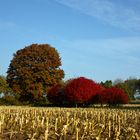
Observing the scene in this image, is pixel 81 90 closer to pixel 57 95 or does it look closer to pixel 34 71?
pixel 57 95

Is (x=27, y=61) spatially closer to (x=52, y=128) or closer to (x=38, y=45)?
(x=38, y=45)

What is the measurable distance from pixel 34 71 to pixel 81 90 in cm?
1907

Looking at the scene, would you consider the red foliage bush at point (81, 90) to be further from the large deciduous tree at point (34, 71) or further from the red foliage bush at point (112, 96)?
the large deciduous tree at point (34, 71)

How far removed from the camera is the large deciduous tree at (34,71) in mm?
75438

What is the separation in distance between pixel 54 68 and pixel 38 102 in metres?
7.57

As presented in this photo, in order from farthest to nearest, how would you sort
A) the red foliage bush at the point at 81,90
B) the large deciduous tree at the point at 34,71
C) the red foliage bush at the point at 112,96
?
the large deciduous tree at the point at 34,71, the red foliage bush at the point at 112,96, the red foliage bush at the point at 81,90

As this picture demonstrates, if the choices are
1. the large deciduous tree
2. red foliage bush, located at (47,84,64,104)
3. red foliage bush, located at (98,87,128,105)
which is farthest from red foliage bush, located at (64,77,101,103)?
the large deciduous tree

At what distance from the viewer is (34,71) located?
255 ft

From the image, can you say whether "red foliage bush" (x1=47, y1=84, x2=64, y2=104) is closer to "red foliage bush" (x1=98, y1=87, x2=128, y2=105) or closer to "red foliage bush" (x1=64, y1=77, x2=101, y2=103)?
"red foliage bush" (x1=64, y1=77, x2=101, y2=103)

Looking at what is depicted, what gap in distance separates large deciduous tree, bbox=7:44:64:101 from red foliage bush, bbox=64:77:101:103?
541 inches

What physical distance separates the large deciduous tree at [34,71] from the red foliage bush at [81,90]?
1373 cm

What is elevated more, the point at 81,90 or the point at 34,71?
the point at 34,71

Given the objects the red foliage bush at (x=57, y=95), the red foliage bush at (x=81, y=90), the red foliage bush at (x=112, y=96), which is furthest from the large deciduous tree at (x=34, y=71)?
the red foliage bush at (x=112, y=96)

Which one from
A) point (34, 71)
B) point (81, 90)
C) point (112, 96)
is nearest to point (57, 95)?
point (81, 90)
